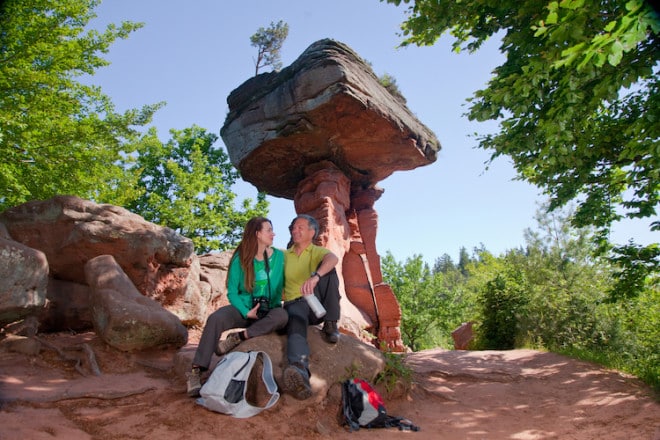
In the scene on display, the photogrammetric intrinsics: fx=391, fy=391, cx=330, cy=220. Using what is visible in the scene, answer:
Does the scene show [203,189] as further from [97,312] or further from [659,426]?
[659,426]

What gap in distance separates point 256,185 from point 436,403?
33.2ft

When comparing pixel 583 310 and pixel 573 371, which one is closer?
pixel 573 371

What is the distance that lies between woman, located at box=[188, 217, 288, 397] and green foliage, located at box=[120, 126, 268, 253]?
18.5 meters

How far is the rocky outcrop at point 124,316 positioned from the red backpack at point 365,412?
309cm

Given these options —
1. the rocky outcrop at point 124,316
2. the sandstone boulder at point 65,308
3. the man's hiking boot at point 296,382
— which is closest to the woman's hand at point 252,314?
the man's hiking boot at point 296,382

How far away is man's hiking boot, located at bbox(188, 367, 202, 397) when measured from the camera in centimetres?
417

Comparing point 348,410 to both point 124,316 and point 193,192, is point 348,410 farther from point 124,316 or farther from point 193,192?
point 193,192

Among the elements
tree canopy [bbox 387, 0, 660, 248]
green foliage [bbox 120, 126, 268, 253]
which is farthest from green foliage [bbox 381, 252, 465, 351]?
tree canopy [bbox 387, 0, 660, 248]

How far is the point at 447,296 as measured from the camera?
28.5 meters

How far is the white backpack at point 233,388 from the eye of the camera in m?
3.87

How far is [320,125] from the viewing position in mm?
11234

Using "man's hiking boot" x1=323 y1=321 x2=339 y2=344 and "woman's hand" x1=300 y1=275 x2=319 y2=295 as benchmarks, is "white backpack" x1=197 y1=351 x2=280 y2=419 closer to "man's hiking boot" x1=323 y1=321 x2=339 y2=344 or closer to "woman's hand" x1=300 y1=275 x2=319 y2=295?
"woman's hand" x1=300 y1=275 x2=319 y2=295

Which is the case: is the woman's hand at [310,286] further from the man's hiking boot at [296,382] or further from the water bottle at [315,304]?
the man's hiking boot at [296,382]

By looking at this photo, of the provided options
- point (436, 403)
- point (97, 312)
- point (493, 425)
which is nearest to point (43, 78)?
point (97, 312)
